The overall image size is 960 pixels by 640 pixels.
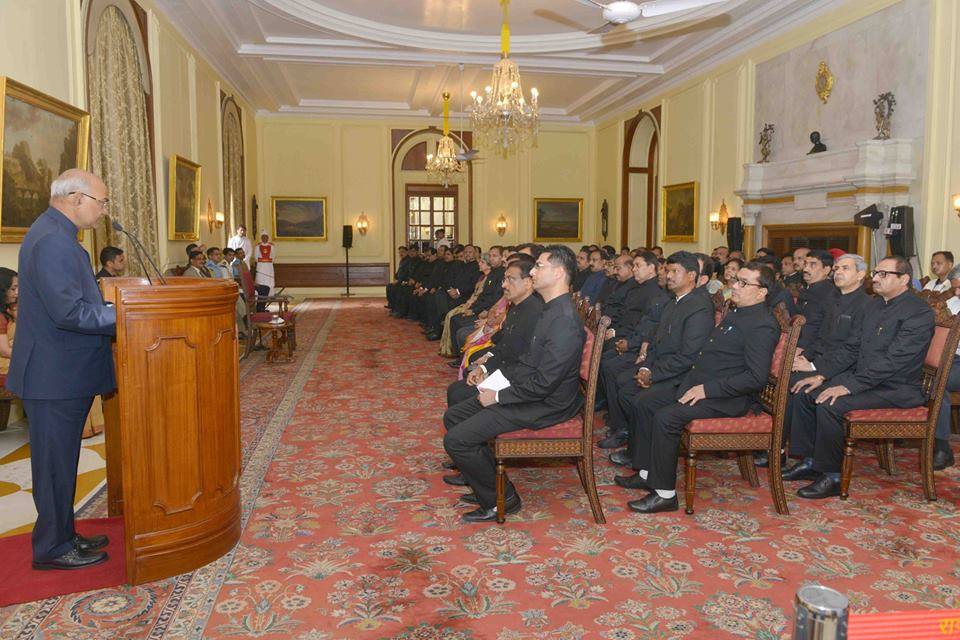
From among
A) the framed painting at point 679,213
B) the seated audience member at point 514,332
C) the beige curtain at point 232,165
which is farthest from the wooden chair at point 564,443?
the beige curtain at point 232,165

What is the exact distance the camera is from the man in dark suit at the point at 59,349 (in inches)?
113

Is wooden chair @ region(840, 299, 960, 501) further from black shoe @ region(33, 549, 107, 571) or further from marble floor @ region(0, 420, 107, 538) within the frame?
marble floor @ region(0, 420, 107, 538)

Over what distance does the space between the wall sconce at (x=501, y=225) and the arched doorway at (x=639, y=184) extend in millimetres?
3236

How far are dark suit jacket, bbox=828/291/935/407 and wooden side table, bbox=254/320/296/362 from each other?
6.43m

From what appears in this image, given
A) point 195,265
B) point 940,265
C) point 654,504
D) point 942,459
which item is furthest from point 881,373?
point 195,265

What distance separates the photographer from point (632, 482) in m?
4.35

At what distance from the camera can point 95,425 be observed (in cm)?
554

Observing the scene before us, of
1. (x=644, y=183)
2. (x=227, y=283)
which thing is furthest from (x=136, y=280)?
(x=644, y=183)

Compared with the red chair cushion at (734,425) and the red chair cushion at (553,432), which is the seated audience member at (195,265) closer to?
the red chair cushion at (553,432)

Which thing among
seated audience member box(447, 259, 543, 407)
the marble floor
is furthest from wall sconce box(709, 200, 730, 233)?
the marble floor

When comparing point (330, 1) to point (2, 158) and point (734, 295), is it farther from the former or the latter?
point (734, 295)

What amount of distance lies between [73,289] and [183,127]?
27.8ft

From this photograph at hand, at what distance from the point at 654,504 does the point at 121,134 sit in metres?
7.02

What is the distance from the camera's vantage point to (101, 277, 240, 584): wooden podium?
2.90 meters
